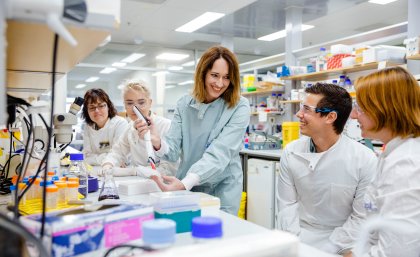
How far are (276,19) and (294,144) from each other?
4558mm

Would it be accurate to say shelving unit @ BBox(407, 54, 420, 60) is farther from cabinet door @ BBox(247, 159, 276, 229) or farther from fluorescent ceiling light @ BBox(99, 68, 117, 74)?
fluorescent ceiling light @ BBox(99, 68, 117, 74)

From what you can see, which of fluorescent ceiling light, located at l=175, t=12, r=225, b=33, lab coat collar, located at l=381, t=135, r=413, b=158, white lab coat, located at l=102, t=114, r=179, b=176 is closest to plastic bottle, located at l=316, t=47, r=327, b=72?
fluorescent ceiling light, located at l=175, t=12, r=225, b=33

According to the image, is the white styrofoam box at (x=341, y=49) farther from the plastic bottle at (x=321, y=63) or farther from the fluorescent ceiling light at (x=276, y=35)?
the fluorescent ceiling light at (x=276, y=35)

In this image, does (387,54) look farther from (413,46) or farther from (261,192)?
(261,192)

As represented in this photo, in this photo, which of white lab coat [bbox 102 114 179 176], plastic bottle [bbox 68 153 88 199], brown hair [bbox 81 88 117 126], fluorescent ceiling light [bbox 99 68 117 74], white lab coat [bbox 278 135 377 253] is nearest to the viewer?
plastic bottle [bbox 68 153 88 199]

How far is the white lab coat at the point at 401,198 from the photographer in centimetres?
112

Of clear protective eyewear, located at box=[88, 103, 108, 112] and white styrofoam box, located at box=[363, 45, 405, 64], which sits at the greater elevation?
white styrofoam box, located at box=[363, 45, 405, 64]

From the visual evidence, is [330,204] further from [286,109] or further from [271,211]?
[286,109]

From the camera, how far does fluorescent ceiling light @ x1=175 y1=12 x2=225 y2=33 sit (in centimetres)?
555

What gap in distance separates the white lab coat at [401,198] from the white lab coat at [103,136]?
7.36ft

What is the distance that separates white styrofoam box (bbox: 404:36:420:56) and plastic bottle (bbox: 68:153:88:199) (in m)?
2.82

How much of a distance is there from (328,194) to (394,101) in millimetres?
589

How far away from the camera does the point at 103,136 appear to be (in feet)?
10.1

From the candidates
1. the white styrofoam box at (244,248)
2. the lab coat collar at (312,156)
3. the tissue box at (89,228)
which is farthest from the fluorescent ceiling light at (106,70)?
the white styrofoam box at (244,248)
